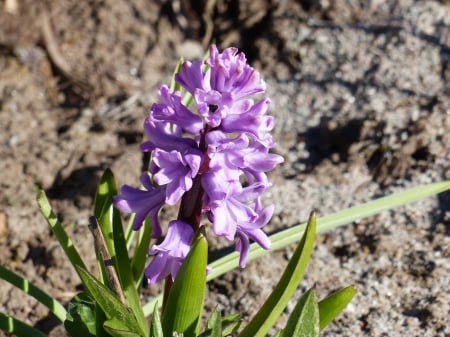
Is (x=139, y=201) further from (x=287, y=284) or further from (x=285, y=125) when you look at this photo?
(x=285, y=125)

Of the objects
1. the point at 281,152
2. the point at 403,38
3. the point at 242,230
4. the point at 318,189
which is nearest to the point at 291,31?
the point at 403,38

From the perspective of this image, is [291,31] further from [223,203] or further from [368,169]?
[223,203]

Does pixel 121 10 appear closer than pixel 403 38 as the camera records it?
No

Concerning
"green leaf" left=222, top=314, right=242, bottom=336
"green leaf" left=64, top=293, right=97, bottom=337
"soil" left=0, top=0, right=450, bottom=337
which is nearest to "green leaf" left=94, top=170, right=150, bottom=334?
"green leaf" left=64, top=293, right=97, bottom=337

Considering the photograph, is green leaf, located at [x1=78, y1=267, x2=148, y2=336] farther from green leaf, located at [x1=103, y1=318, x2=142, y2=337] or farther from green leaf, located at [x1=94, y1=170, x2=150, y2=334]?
green leaf, located at [x1=94, y1=170, x2=150, y2=334]

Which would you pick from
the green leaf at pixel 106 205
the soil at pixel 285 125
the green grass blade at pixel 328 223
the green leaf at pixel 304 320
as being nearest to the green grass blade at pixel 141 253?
the green leaf at pixel 106 205
